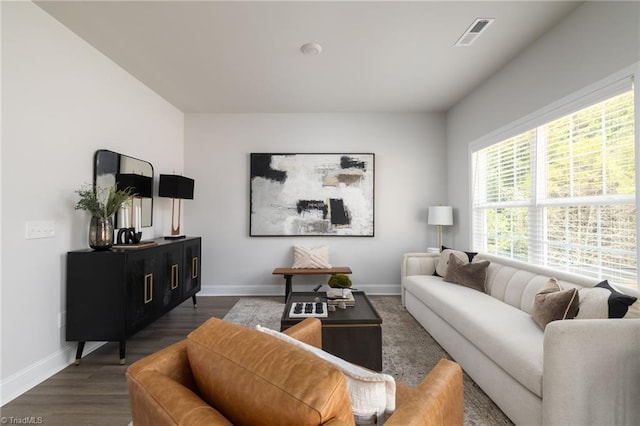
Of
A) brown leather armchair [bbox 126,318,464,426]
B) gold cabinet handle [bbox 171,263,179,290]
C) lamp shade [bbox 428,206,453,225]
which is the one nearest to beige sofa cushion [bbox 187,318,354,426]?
brown leather armchair [bbox 126,318,464,426]

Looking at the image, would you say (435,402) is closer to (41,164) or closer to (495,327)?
(495,327)

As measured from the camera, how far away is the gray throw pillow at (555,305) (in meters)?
1.79

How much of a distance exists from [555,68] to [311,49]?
2083 mm

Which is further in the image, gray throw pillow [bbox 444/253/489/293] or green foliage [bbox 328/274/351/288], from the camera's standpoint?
gray throw pillow [bbox 444/253/489/293]

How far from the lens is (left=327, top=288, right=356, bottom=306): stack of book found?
2.58m

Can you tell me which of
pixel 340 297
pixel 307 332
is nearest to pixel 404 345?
pixel 340 297

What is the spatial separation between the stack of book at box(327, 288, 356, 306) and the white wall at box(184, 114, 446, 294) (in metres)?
1.73

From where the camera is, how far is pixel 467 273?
3033mm

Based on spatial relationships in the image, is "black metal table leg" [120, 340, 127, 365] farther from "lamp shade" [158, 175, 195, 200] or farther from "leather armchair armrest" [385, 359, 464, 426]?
"leather armchair armrest" [385, 359, 464, 426]

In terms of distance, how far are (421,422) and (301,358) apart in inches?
17.9

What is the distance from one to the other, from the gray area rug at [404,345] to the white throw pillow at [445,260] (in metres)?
0.65

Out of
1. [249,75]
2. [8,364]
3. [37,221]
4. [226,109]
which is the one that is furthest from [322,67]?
[8,364]

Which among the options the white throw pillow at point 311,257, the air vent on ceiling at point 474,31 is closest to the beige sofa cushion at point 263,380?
the air vent on ceiling at point 474,31

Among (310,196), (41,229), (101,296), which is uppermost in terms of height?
(310,196)
